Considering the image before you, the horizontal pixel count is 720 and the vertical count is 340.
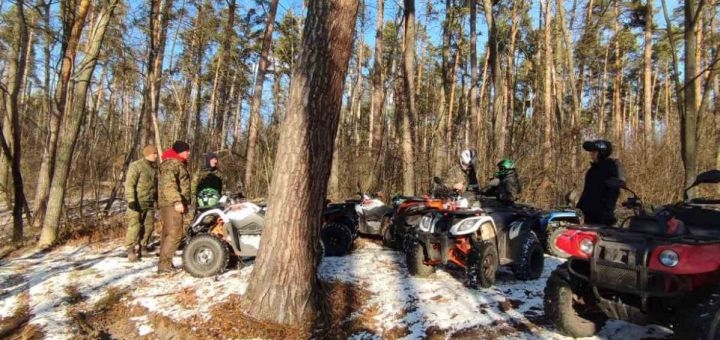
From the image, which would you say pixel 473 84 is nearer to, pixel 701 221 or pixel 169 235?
pixel 169 235

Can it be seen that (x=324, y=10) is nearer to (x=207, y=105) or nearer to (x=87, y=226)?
(x=87, y=226)

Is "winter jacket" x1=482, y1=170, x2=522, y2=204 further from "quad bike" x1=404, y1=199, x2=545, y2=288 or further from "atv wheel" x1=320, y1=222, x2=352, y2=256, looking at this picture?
"atv wheel" x1=320, y1=222, x2=352, y2=256

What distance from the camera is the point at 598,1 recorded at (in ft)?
68.1

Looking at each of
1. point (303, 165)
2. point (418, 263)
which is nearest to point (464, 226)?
point (418, 263)

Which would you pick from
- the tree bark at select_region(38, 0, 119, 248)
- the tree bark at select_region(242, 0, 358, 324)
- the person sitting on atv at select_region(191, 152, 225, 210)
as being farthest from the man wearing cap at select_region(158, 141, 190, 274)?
the tree bark at select_region(38, 0, 119, 248)

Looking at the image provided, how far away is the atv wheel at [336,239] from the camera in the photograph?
26.0ft

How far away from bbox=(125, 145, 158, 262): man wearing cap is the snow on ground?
32 centimetres

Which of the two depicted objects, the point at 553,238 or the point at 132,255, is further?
the point at 553,238

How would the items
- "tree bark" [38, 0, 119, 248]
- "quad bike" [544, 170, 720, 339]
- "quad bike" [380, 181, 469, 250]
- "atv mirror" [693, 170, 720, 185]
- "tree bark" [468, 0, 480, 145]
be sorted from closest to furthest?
"quad bike" [544, 170, 720, 339], "atv mirror" [693, 170, 720, 185], "quad bike" [380, 181, 469, 250], "tree bark" [38, 0, 119, 248], "tree bark" [468, 0, 480, 145]

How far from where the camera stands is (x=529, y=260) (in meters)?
6.26

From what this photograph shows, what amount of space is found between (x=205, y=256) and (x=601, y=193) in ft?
15.8

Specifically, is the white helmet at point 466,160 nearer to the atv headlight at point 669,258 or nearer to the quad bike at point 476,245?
the quad bike at point 476,245

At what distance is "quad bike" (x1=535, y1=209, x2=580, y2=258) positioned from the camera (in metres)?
7.57

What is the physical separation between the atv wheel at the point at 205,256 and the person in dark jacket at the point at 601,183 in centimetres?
448
